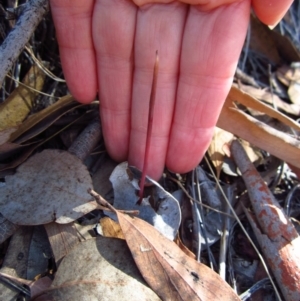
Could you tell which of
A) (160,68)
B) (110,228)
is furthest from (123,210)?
(160,68)

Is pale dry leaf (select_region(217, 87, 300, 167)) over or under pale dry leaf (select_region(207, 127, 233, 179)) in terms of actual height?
over

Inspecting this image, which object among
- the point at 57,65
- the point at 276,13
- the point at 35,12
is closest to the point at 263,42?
the point at 276,13

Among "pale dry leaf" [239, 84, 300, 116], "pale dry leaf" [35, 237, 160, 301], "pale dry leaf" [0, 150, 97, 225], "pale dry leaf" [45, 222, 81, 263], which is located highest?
"pale dry leaf" [239, 84, 300, 116]

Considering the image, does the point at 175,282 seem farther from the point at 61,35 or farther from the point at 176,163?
the point at 61,35

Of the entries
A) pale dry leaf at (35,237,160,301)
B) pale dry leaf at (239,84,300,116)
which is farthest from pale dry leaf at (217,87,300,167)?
pale dry leaf at (35,237,160,301)

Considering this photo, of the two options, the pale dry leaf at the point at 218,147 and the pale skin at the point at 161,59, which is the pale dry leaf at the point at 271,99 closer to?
the pale dry leaf at the point at 218,147

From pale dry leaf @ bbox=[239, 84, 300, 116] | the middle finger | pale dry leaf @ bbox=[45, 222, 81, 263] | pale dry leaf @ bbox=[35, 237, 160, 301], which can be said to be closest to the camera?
pale dry leaf @ bbox=[35, 237, 160, 301]

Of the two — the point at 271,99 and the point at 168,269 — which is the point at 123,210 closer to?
the point at 168,269

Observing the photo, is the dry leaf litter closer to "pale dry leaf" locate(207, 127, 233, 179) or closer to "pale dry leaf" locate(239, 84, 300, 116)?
"pale dry leaf" locate(207, 127, 233, 179)
